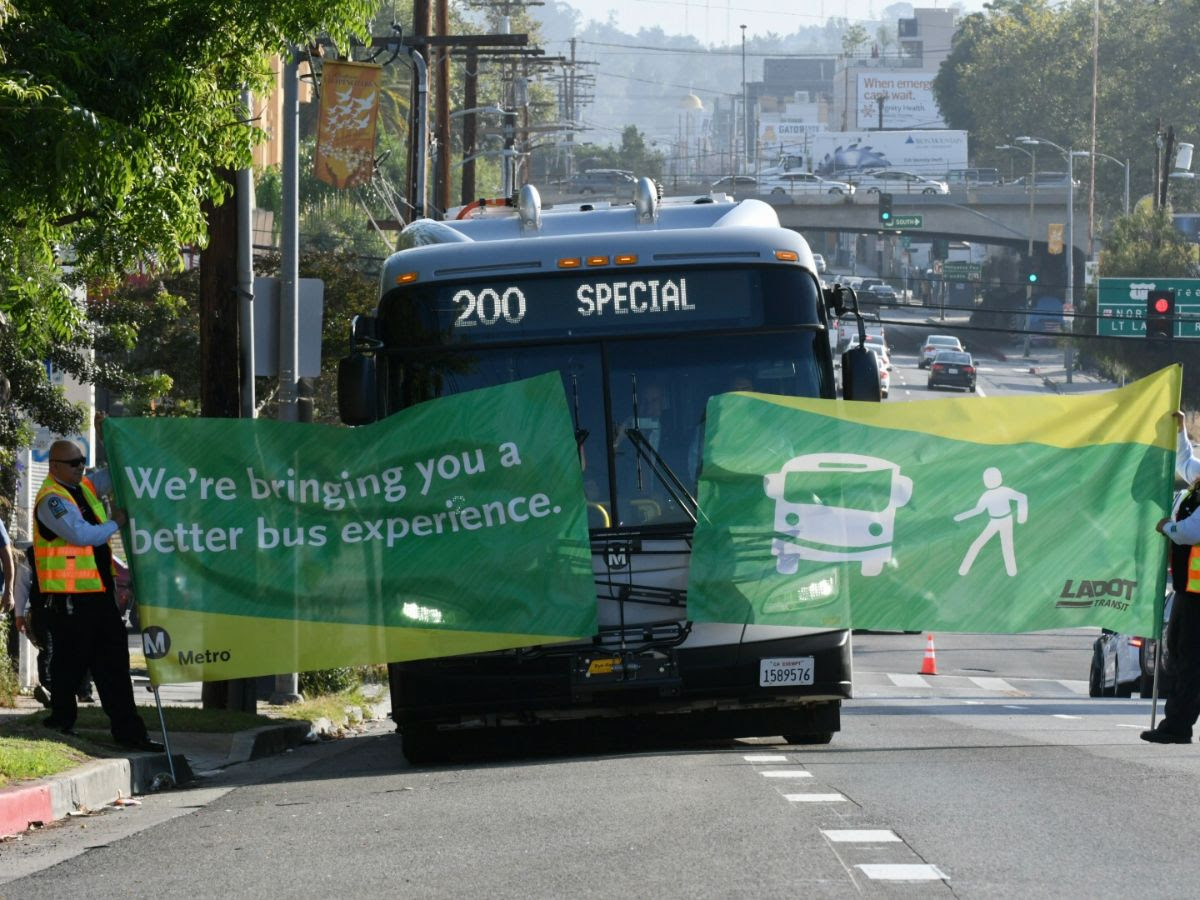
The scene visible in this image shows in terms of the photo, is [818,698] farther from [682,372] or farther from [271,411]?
[271,411]

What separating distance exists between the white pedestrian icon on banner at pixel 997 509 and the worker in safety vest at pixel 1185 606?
0.86 m

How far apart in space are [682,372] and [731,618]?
1.58m

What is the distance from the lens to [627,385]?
498 inches

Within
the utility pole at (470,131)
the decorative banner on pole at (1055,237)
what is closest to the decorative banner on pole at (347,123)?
the utility pole at (470,131)

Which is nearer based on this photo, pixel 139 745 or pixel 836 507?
pixel 836 507

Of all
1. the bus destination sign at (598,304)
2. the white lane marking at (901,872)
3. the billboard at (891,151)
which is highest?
the billboard at (891,151)

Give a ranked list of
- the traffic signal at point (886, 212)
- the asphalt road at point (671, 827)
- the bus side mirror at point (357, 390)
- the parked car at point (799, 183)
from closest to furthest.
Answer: the asphalt road at point (671, 827)
the bus side mirror at point (357, 390)
the traffic signal at point (886, 212)
the parked car at point (799, 183)

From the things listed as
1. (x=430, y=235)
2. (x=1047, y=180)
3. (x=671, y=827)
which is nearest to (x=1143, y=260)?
(x=1047, y=180)

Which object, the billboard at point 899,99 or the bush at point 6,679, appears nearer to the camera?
the bush at point 6,679

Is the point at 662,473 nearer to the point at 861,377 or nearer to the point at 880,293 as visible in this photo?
the point at 861,377

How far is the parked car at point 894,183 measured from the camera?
363 feet

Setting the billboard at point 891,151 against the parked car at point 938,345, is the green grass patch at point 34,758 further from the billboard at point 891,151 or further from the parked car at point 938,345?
the billboard at point 891,151

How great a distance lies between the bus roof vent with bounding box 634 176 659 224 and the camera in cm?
1383

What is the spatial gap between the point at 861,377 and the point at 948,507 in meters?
0.96
